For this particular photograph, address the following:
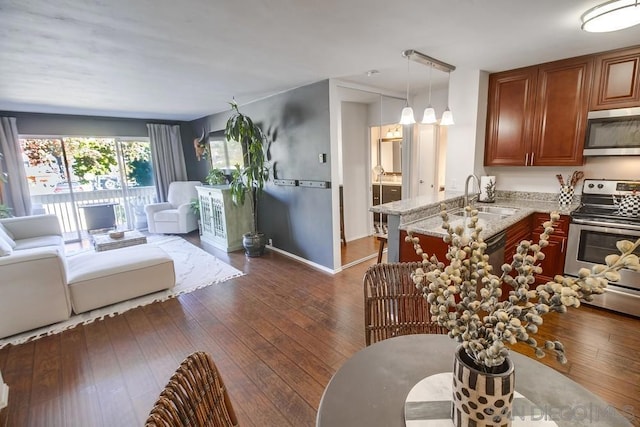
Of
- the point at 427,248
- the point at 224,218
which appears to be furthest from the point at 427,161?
the point at 224,218

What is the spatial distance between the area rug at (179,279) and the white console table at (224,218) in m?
0.35

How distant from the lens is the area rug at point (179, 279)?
2.67 meters

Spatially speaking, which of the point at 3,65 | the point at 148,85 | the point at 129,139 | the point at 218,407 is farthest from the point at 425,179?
the point at 129,139

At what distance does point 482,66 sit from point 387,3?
1834mm

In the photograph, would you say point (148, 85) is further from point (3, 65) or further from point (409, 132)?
point (409, 132)

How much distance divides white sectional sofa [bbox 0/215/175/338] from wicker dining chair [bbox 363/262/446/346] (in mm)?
2648

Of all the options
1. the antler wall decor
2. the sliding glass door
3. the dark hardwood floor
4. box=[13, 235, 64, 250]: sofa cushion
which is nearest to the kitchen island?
the dark hardwood floor

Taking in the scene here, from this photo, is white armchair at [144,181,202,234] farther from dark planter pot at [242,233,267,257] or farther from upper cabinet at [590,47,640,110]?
upper cabinet at [590,47,640,110]

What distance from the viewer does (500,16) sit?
1.90 metres

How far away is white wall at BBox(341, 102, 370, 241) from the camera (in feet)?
16.0

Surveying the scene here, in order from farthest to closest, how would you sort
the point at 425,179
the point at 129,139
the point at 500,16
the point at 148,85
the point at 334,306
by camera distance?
1. the point at 129,139
2. the point at 425,179
3. the point at 148,85
4. the point at 334,306
5. the point at 500,16

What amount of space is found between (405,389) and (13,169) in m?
6.55

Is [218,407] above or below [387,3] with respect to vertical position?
below

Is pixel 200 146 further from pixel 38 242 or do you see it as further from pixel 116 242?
pixel 38 242
